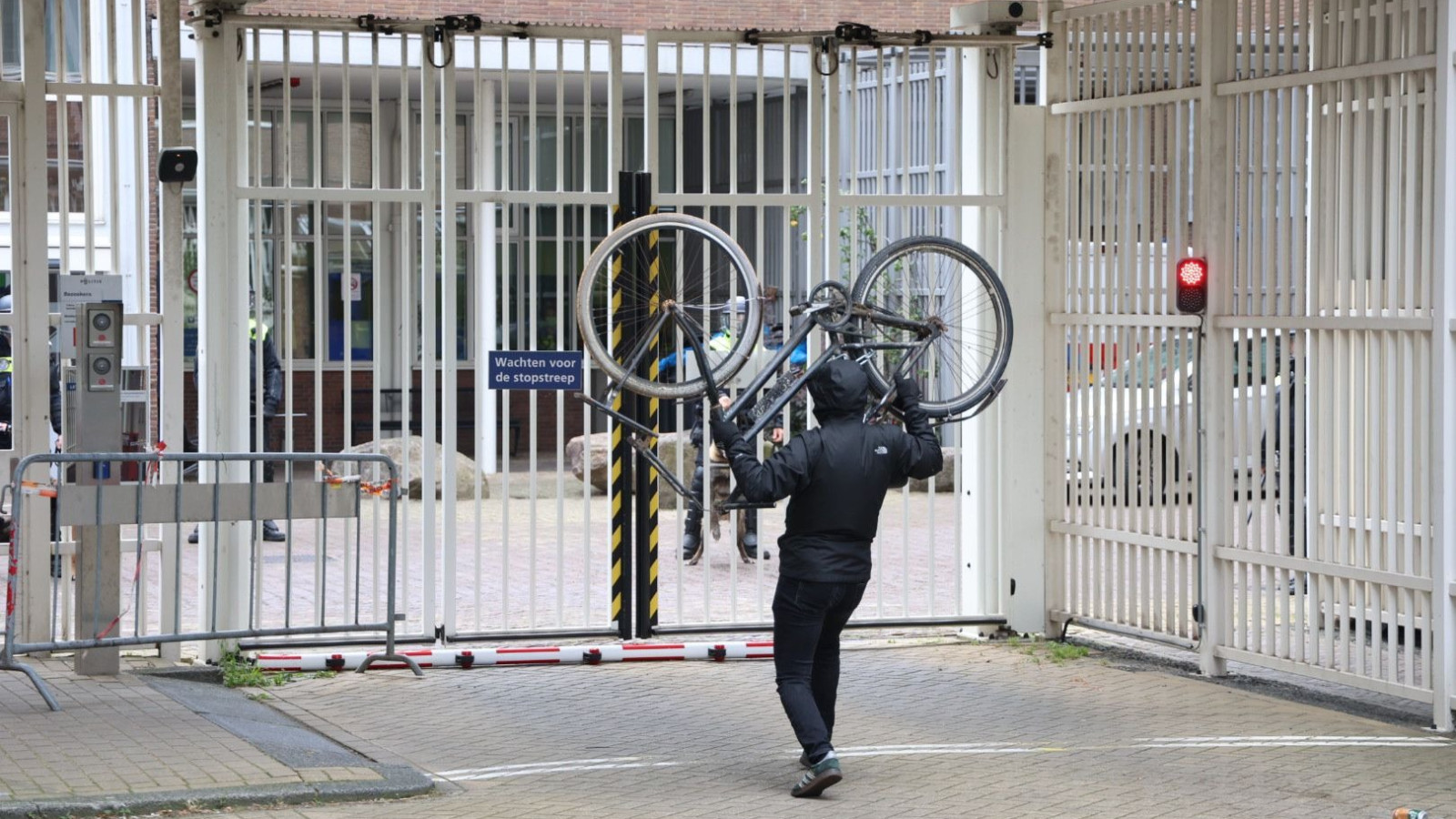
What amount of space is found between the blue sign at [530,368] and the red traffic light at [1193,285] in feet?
A: 10.5

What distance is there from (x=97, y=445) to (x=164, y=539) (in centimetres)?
65

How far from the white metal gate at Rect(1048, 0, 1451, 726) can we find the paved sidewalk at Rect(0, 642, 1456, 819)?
1.87 ft

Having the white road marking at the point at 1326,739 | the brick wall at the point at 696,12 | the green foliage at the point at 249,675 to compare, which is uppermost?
the brick wall at the point at 696,12

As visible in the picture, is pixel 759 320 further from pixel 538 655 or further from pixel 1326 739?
pixel 1326 739

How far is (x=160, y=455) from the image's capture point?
8.60 meters

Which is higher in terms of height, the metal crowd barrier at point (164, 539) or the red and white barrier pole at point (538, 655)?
the metal crowd barrier at point (164, 539)

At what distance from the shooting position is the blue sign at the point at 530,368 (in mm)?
9898

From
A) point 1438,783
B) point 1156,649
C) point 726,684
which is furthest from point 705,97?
point 1438,783

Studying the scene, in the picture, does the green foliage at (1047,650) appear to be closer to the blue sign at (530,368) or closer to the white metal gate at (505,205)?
the white metal gate at (505,205)

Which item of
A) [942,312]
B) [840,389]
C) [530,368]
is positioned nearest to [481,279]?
[530,368]

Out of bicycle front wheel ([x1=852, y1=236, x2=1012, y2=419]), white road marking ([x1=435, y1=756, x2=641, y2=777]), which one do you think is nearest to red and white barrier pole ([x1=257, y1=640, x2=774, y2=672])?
bicycle front wheel ([x1=852, y1=236, x2=1012, y2=419])

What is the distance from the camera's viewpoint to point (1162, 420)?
10.1 m

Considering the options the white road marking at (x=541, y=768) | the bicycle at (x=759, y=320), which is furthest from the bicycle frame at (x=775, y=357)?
the white road marking at (x=541, y=768)

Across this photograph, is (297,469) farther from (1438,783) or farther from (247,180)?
(1438,783)
